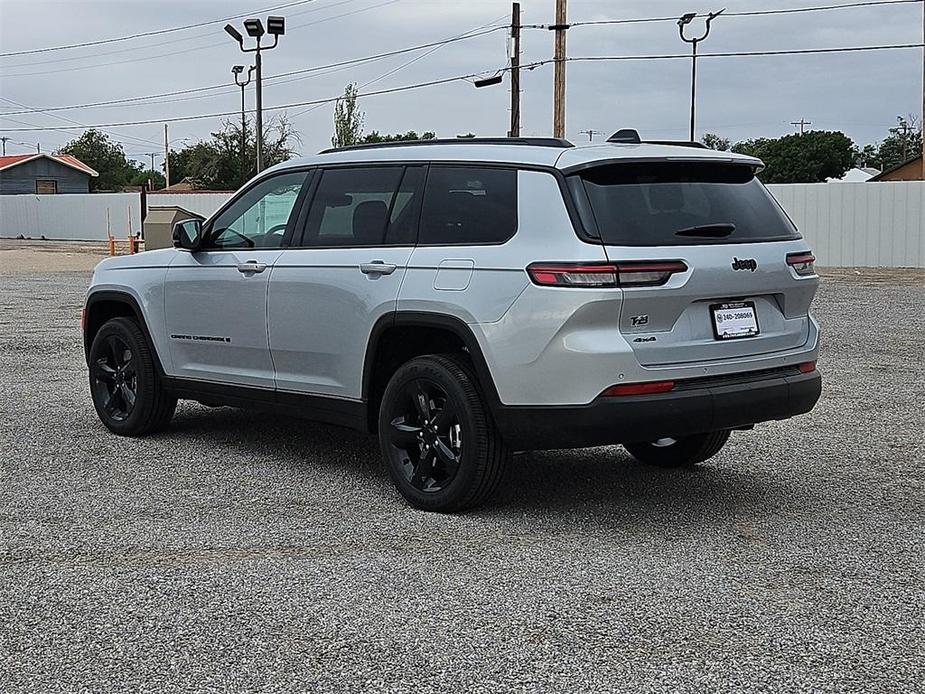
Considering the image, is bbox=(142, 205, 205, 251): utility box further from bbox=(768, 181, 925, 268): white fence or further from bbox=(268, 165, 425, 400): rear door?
bbox=(268, 165, 425, 400): rear door

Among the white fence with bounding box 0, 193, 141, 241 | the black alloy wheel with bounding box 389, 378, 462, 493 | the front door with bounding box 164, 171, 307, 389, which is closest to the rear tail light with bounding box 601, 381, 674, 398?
the black alloy wheel with bounding box 389, 378, 462, 493

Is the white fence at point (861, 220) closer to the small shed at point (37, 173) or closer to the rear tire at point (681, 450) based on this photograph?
the rear tire at point (681, 450)

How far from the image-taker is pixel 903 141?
10538 centimetres

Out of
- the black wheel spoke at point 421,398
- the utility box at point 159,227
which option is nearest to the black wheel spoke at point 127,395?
the black wheel spoke at point 421,398

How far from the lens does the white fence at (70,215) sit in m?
55.4

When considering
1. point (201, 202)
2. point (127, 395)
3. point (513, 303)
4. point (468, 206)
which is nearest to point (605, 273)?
point (513, 303)

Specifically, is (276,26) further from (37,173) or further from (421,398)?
(37,173)

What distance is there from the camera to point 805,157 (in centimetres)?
9506

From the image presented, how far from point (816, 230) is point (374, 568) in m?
29.1

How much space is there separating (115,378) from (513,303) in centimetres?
359

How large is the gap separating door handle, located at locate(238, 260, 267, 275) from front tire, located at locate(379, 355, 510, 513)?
122 centimetres

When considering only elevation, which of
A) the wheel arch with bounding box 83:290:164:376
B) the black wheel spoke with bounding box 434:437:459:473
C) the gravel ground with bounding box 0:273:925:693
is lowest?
the gravel ground with bounding box 0:273:925:693

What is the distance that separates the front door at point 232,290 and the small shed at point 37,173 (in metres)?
75.9

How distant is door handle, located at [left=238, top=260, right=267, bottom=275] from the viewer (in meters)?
7.13
